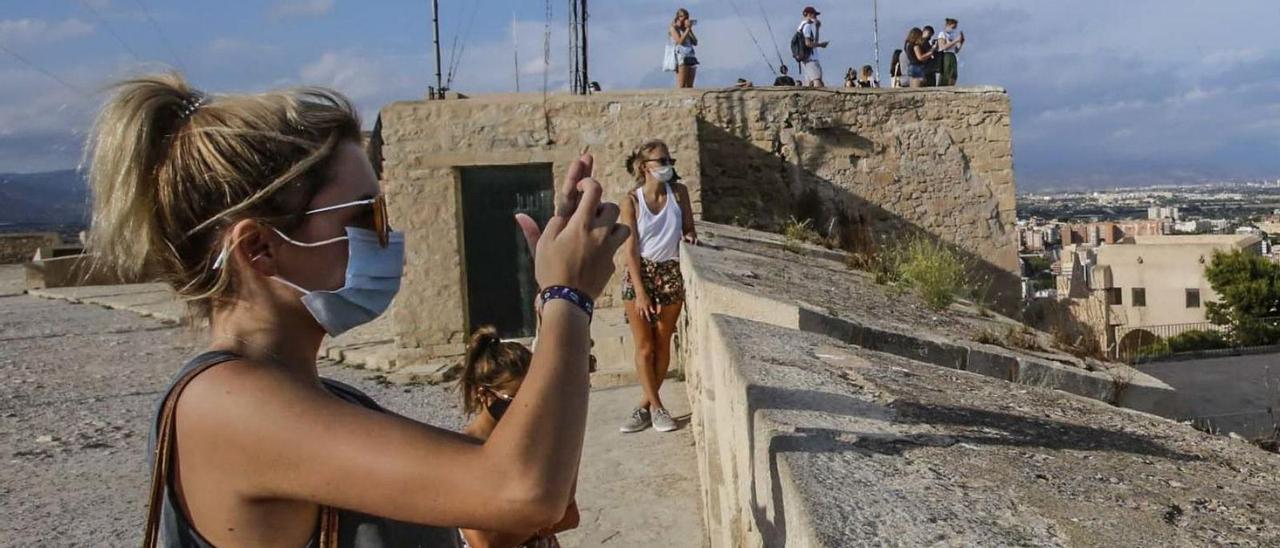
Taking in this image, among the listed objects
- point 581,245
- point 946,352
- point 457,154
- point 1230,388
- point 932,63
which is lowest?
point 1230,388

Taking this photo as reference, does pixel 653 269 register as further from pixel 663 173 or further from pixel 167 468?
pixel 167 468

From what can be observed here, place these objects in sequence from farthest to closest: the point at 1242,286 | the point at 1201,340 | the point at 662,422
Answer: the point at 1242,286 < the point at 1201,340 < the point at 662,422

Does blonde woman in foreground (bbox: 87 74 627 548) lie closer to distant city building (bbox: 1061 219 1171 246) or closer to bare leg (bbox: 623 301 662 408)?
bare leg (bbox: 623 301 662 408)

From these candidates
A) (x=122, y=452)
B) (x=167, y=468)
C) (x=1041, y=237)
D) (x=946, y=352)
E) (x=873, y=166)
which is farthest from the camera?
(x=1041, y=237)

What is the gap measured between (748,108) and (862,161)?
142cm

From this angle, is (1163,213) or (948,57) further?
(1163,213)

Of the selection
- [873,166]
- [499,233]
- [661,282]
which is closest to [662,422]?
[661,282]

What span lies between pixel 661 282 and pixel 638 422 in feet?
2.89

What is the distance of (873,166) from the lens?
10570 millimetres

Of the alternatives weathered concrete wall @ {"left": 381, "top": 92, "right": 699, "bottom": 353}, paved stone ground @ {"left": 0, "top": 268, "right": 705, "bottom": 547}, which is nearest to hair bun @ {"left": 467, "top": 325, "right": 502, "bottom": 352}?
paved stone ground @ {"left": 0, "top": 268, "right": 705, "bottom": 547}

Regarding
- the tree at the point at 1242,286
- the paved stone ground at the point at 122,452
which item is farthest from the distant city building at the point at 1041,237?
the paved stone ground at the point at 122,452

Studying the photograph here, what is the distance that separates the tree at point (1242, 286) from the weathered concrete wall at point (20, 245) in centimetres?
3188

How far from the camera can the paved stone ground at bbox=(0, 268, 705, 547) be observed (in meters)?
4.54

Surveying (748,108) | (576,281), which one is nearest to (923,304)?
(576,281)
